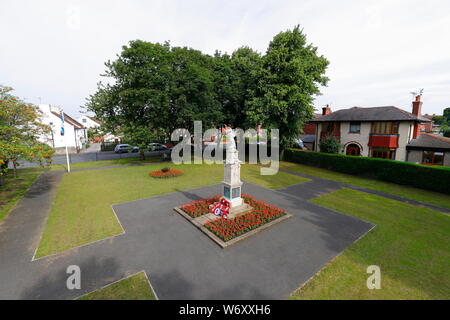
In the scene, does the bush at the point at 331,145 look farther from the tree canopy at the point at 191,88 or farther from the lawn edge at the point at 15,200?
the lawn edge at the point at 15,200

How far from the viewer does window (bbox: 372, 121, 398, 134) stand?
23362 mm

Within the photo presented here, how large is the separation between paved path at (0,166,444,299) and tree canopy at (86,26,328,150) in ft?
53.0

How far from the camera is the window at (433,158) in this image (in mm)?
21397

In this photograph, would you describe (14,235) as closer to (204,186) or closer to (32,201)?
(32,201)

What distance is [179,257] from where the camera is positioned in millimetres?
7715

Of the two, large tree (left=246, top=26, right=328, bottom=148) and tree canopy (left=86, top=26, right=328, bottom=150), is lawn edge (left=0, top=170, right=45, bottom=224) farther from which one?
large tree (left=246, top=26, right=328, bottom=148)

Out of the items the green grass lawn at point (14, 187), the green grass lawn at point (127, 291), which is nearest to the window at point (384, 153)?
the green grass lawn at point (127, 291)

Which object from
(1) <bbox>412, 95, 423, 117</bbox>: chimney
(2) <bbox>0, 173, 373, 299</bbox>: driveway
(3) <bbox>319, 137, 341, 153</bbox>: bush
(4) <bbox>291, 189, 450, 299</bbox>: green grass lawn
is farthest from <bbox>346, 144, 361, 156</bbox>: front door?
(2) <bbox>0, 173, 373, 299</bbox>: driveway

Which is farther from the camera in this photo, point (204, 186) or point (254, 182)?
point (254, 182)

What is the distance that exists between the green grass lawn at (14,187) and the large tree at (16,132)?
2.17 m

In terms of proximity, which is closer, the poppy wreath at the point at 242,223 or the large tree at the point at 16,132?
the poppy wreath at the point at 242,223
